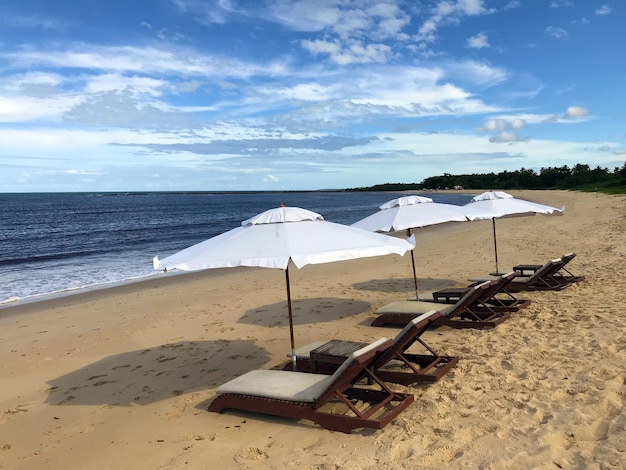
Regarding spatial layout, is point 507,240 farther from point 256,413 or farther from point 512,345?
point 256,413

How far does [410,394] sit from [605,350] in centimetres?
230

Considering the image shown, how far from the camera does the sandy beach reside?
3604mm

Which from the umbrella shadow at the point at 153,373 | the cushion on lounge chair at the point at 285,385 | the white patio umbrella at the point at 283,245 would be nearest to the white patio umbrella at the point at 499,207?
the white patio umbrella at the point at 283,245

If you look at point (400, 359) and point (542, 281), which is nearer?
point (400, 359)

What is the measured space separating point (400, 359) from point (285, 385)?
4.11 feet

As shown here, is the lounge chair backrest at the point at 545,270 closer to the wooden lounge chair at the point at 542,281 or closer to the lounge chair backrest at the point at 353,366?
the wooden lounge chair at the point at 542,281

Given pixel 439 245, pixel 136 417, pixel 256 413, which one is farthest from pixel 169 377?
pixel 439 245

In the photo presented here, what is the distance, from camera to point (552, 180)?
77.0m

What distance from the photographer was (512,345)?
18.8 ft

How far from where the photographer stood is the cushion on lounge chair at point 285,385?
4.14 meters

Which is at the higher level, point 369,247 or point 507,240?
point 369,247

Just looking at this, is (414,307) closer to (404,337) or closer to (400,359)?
(400,359)

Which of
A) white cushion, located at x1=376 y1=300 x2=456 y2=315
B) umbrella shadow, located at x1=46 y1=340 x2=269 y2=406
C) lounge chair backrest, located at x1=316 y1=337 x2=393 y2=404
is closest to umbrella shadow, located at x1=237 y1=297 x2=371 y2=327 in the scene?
white cushion, located at x1=376 y1=300 x2=456 y2=315

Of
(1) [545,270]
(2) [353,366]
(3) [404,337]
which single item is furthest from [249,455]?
(1) [545,270]
